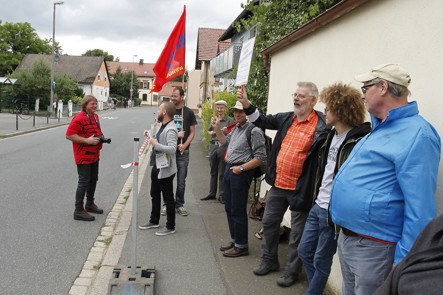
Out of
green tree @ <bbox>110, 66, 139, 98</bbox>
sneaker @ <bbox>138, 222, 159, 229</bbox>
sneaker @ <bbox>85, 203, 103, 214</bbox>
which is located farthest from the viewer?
green tree @ <bbox>110, 66, 139, 98</bbox>

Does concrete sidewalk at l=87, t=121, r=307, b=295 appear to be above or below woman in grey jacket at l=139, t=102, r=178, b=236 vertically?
below

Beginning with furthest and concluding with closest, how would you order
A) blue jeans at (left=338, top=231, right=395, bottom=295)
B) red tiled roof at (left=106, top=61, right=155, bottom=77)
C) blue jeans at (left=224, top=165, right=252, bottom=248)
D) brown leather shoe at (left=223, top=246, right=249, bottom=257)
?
1. red tiled roof at (left=106, top=61, right=155, bottom=77)
2. brown leather shoe at (left=223, top=246, right=249, bottom=257)
3. blue jeans at (left=224, top=165, right=252, bottom=248)
4. blue jeans at (left=338, top=231, right=395, bottom=295)

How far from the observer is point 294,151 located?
12.2ft

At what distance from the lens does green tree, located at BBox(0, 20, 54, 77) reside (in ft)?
209

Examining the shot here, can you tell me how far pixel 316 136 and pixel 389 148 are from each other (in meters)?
1.51

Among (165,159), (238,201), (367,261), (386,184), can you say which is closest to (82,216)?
(165,159)

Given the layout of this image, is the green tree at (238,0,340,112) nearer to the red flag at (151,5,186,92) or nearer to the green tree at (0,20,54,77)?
the red flag at (151,5,186,92)

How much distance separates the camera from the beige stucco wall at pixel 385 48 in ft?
8.45

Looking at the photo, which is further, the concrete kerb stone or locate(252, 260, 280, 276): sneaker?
locate(252, 260, 280, 276): sneaker

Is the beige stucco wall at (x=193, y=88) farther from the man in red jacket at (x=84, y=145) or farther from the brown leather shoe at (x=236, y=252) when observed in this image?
the brown leather shoe at (x=236, y=252)

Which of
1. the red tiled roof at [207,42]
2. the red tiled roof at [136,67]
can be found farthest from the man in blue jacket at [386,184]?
the red tiled roof at [136,67]

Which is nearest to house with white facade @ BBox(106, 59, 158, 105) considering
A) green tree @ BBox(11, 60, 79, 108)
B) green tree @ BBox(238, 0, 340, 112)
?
green tree @ BBox(11, 60, 79, 108)

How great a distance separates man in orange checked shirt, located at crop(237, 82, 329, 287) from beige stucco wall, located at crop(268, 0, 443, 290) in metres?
0.46

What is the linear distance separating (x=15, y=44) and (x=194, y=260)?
74.2m
